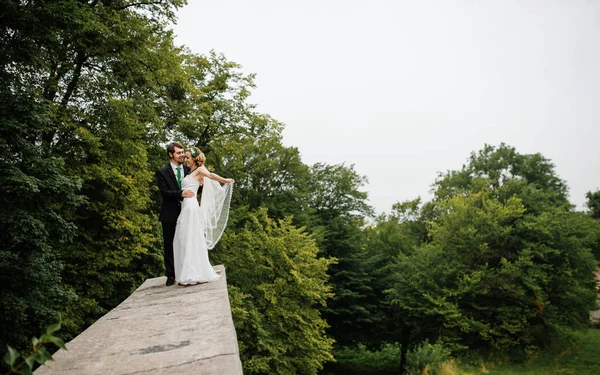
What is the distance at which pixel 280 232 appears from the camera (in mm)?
21156

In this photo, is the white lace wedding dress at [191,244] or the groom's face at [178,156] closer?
the white lace wedding dress at [191,244]

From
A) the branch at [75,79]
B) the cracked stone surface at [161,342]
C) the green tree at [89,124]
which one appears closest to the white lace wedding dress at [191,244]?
Answer: the cracked stone surface at [161,342]

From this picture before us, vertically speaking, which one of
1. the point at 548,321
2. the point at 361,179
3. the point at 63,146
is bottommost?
the point at 548,321

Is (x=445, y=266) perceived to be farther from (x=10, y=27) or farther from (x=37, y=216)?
(x=10, y=27)

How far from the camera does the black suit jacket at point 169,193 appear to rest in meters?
6.74

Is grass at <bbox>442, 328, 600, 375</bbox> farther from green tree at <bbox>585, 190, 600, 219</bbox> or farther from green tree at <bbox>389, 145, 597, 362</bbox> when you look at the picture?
green tree at <bbox>585, 190, 600, 219</bbox>

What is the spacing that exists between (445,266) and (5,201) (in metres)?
24.8

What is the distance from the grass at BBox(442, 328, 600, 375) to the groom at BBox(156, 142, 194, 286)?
18.9 metres

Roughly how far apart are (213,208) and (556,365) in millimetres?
25680

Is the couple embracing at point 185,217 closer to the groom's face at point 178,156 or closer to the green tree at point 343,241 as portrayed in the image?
the groom's face at point 178,156

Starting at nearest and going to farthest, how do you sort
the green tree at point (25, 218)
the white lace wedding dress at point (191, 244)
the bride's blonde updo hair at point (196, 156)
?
the white lace wedding dress at point (191, 244) → the bride's blonde updo hair at point (196, 156) → the green tree at point (25, 218)

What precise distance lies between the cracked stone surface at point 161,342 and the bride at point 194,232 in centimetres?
105

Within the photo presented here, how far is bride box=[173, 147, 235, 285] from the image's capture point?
6.51 meters

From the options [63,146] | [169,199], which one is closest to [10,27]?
[63,146]
